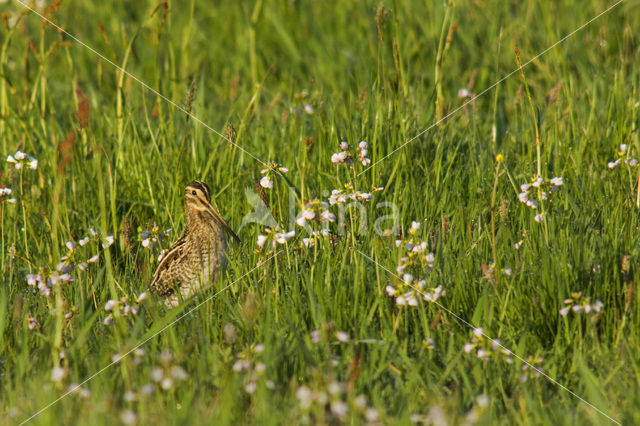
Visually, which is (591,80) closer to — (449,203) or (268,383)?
(449,203)

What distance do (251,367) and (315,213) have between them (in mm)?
1060

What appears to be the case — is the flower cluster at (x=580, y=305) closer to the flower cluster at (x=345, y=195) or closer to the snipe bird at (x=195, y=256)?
the flower cluster at (x=345, y=195)

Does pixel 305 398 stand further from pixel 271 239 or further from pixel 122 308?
pixel 271 239

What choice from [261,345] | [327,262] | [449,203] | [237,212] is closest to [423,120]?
[449,203]

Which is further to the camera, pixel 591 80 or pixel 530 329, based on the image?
pixel 591 80

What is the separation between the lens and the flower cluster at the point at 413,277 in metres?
3.61

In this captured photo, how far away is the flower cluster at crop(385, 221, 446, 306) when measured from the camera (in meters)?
3.61

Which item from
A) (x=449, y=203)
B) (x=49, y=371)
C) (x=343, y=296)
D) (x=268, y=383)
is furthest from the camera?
(x=449, y=203)

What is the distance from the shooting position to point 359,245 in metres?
4.40

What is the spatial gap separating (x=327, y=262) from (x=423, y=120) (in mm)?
1970

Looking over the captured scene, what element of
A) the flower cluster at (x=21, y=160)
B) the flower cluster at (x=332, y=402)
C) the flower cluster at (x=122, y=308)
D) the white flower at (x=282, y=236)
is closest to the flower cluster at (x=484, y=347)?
the flower cluster at (x=332, y=402)

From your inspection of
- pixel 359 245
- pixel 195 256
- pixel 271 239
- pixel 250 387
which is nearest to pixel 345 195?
pixel 359 245

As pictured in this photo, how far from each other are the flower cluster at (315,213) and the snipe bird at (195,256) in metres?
0.56

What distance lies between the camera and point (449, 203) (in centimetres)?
494
